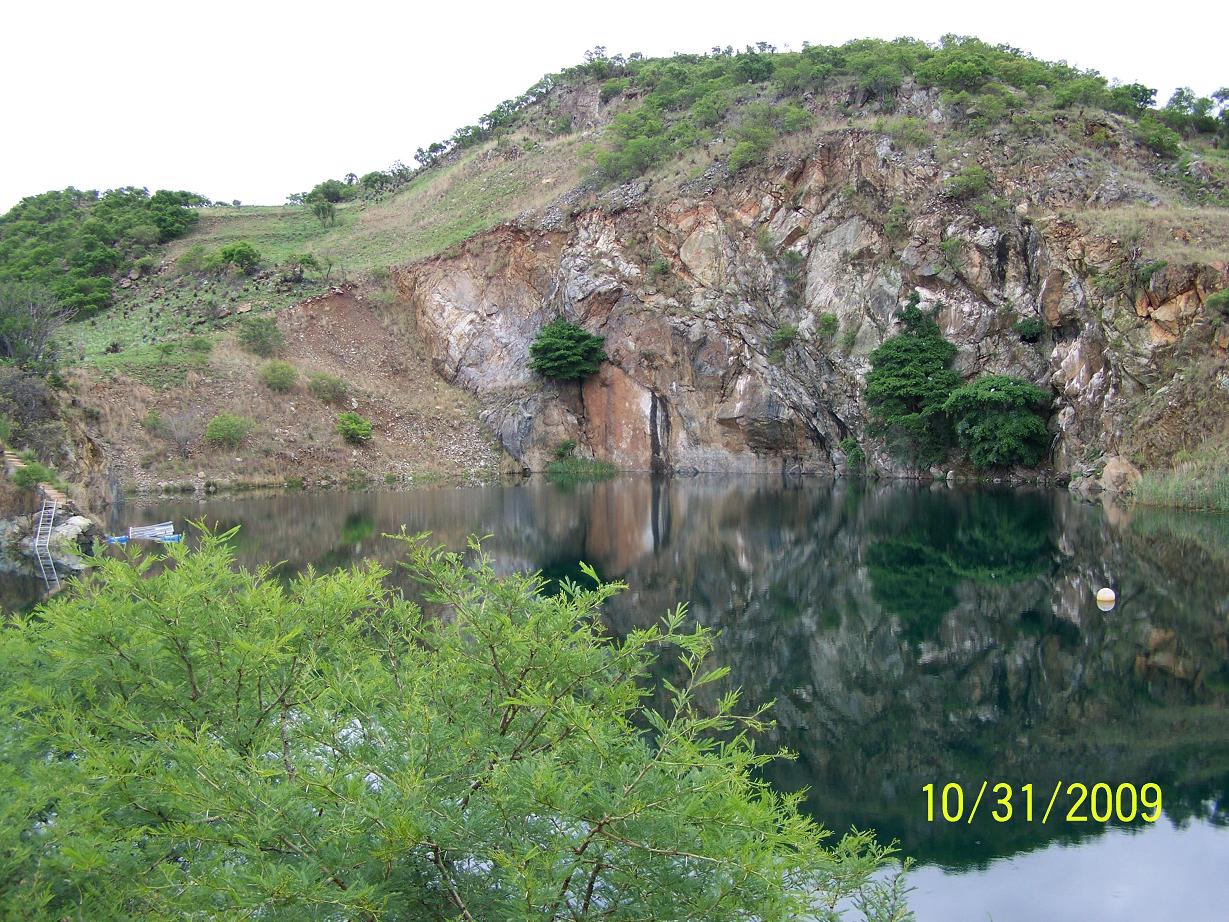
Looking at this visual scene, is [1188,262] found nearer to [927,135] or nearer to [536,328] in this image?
[927,135]

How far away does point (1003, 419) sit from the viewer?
3947 centimetres

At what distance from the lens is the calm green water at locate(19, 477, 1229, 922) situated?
7.88 metres

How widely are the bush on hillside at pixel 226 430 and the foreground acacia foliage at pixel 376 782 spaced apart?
134ft

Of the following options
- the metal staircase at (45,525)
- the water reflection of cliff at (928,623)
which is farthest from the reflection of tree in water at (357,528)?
the metal staircase at (45,525)

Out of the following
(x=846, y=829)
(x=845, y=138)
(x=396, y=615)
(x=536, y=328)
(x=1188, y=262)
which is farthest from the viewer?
(x=536, y=328)

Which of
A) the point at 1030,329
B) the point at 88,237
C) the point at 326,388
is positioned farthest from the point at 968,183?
the point at 88,237

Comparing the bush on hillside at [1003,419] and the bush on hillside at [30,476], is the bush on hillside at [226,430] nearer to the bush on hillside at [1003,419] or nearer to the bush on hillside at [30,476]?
the bush on hillside at [30,476]

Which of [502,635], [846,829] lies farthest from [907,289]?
[502,635]

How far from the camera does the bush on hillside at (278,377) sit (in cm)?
4750

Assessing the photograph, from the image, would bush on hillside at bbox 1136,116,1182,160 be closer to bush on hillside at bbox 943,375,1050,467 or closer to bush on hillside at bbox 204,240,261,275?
bush on hillside at bbox 943,375,1050,467

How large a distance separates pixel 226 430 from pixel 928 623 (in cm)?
3633

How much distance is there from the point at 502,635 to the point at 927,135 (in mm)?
47985

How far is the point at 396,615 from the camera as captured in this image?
A: 5.83 m

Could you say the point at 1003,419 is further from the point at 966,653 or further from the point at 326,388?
the point at 326,388
